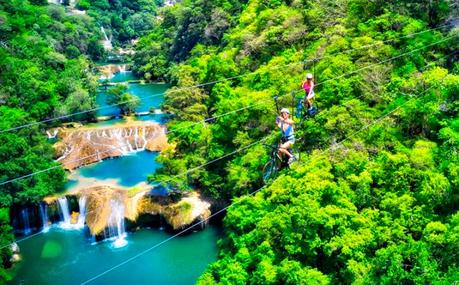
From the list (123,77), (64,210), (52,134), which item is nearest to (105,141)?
(52,134)

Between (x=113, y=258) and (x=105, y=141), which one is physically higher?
(x=105, y=141)

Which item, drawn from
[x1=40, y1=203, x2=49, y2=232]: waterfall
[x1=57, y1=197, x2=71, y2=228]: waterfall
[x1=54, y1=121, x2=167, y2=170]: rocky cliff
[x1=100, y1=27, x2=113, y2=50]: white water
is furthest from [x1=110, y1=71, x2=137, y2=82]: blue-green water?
[x1=40, y1=203, x2=49, y2=232]: waterfall

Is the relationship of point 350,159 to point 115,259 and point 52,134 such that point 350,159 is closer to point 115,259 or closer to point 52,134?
point 115,259

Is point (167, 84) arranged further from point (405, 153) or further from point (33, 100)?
point (405, 153)

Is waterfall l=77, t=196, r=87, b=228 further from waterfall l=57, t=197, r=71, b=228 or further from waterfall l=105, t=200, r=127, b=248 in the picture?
waterfall l=105, t=200, r=127, b=248

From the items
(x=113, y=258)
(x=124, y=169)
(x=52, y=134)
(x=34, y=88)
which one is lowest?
(x=113, y=258)

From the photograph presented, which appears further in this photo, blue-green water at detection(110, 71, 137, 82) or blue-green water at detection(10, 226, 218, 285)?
blue-green water at detection(110, 71, 137, 82)
